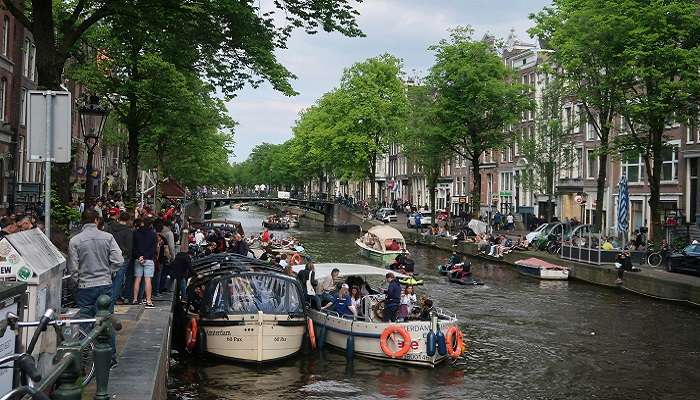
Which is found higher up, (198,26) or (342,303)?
(198,26)

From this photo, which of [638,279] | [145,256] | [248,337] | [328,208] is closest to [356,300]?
[248,337]

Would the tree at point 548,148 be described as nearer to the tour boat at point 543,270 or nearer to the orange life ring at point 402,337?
the tour boat at point 543,270

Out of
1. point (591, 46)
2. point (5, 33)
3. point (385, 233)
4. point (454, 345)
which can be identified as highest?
point (5, 33)

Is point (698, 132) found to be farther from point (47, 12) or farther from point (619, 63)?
point (47, 12)

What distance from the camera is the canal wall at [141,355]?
7.91 meters

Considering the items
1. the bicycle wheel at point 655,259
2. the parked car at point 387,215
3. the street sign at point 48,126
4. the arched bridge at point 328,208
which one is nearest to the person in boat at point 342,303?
the street sign at point 48,126

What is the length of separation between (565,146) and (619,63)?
18.7m

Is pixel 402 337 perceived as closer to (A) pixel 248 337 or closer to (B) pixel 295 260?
(A) pixel 248 337

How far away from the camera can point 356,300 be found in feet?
68.4

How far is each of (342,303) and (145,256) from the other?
6.36 m

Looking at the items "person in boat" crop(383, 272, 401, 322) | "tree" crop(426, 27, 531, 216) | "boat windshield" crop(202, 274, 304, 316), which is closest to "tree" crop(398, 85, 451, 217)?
"tree" crop(426, 27, 531, 216)

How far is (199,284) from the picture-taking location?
19578mm

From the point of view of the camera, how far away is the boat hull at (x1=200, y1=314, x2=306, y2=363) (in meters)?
17.6

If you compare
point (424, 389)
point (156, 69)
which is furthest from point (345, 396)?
point (156, 69)
